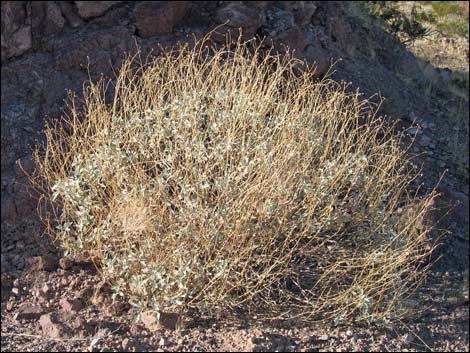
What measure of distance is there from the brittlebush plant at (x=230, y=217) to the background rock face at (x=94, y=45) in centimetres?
69

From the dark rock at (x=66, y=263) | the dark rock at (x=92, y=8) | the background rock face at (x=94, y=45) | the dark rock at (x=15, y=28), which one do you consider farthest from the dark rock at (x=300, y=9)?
the dark rock at (x=66, y=263)

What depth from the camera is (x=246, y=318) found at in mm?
4055

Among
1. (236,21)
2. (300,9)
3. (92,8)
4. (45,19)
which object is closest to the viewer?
(45,19)

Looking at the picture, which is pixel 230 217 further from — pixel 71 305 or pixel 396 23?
pixel 396 23

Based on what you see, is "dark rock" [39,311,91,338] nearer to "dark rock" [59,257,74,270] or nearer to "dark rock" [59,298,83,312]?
"dark rock" [59,298,83,312]

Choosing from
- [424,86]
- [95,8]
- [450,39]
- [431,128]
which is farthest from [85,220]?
[450,39]

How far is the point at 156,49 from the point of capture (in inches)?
234

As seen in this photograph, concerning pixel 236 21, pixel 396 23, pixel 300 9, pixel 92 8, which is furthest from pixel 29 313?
pixel 396 23

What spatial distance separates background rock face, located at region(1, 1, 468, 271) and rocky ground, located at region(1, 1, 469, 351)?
0.04 ft

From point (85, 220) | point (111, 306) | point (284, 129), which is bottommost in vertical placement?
point (111, 306)

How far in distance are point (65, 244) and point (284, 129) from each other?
1.46 m

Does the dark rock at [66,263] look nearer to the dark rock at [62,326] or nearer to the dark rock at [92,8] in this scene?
the dark rock at [62,326]

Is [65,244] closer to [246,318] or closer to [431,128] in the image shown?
[246,318]

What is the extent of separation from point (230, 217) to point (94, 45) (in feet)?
8.28
